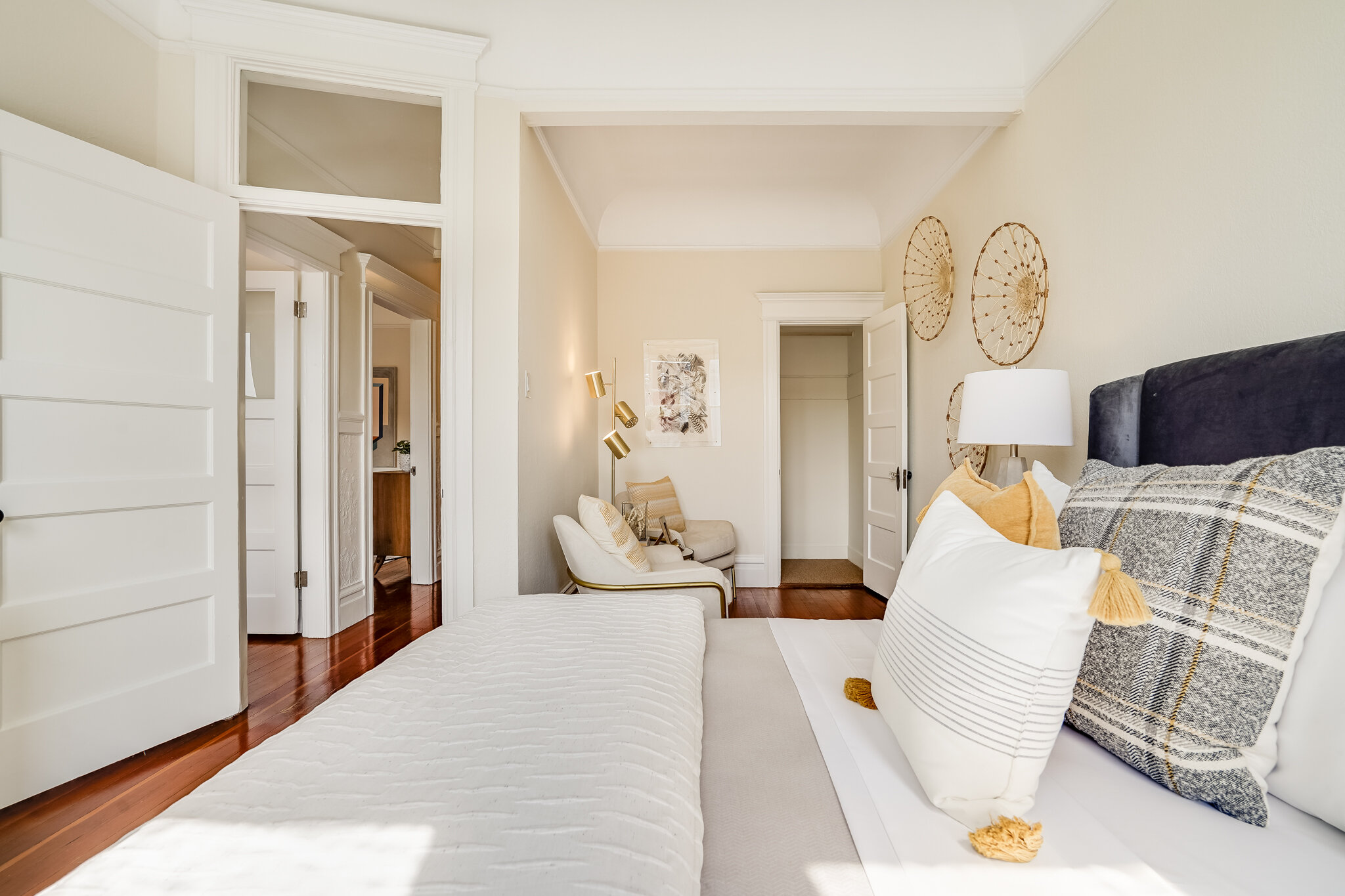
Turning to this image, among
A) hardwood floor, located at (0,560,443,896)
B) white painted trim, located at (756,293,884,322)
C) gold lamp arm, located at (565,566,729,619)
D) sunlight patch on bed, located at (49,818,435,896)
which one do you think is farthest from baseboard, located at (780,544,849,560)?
sunlight patch on bed, located at (49,818,435,896)

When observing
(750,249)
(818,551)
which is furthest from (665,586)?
(818,551)

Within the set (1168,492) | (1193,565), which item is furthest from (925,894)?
(1168,492)

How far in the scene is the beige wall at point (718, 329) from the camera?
14.8ft

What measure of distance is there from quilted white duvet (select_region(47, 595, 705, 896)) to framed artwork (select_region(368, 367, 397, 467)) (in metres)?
5.56

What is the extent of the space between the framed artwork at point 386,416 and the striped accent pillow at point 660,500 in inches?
126

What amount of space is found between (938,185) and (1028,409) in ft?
7.01

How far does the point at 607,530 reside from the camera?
273cm

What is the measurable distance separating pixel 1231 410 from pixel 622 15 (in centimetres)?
263

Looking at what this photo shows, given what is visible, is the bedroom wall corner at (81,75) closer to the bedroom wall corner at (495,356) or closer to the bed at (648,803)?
the bedroom wall corner at (495,356)

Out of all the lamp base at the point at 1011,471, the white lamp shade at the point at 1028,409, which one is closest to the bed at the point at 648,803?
the white lamp shade at the point at 1028,409

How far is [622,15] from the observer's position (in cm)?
254

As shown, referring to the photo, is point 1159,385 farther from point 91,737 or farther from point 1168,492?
point 91,737

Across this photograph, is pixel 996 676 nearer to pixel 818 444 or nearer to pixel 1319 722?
pixel 1319 722

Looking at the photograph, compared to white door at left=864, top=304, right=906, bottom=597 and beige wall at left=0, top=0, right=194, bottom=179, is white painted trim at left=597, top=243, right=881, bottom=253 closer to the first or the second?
white door at left=864, top=304, right=906, bottom=597
